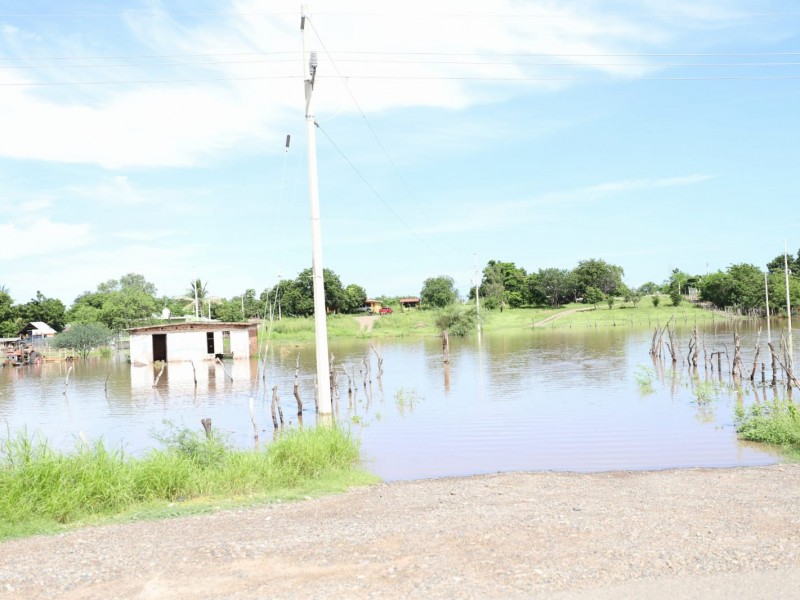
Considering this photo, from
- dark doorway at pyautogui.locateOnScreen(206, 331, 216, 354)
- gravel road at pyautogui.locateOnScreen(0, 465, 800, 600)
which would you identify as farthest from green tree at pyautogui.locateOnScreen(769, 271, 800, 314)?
gravel road at pyautogui.locateOnScreen(0, 465, 800, 600)

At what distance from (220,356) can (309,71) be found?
124ft

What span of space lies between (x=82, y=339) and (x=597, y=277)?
66218 millimetres

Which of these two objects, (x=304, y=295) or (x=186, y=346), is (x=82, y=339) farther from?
(x=304, y=295)

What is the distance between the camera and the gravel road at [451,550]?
19.3 feet

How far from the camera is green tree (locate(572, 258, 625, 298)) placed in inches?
3920

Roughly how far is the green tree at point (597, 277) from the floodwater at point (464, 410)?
54754 mm

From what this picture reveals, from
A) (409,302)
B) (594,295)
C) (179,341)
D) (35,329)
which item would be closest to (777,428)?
(179,341)

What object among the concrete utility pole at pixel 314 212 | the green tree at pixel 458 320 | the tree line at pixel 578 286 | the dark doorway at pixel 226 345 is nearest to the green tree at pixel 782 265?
the tree line at pixel 578 286

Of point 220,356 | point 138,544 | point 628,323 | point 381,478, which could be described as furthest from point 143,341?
point 628,323

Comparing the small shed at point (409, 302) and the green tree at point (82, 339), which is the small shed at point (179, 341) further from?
the small shed at point (409, 302)

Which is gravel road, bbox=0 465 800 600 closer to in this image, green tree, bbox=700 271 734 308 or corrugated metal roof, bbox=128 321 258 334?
corrugated metal roof, bbox=128 321 258 334

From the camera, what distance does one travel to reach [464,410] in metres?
21.9

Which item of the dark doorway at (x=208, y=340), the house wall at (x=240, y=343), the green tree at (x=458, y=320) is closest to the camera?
the dark doorway at (x=208, y=340)

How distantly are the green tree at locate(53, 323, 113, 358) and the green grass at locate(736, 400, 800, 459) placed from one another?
57.1 m
